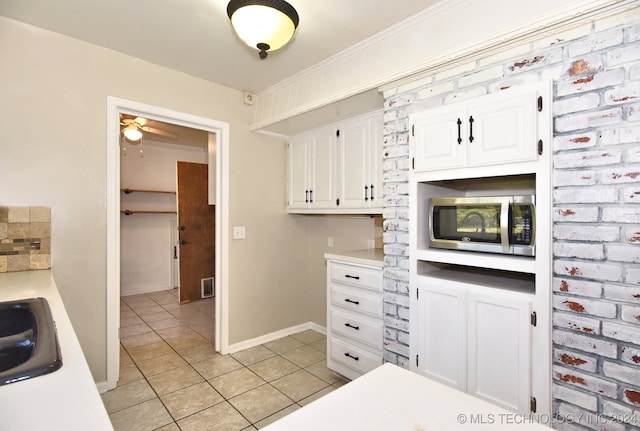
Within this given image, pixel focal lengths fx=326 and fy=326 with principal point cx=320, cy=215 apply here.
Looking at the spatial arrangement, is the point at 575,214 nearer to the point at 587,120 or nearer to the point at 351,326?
the point at 587,120

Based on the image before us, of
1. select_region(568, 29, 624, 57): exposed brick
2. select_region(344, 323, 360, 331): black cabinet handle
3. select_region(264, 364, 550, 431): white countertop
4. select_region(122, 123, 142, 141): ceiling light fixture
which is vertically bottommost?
select_region(344, 323, 360, 331): black cabinet handle

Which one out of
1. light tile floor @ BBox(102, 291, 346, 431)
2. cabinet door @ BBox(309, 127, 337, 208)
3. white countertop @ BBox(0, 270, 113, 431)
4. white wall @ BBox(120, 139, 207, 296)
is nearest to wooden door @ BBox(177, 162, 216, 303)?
white wall @ BBox(120, 139, 207, 296)

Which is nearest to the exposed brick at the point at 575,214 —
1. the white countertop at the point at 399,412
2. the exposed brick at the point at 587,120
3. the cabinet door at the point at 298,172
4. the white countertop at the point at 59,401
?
the exposed brick at the point at 587,120

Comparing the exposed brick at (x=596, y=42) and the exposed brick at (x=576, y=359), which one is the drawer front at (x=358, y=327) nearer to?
the exposed brick at (x=576, y=359)

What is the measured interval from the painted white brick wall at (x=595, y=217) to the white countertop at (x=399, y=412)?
95 cm

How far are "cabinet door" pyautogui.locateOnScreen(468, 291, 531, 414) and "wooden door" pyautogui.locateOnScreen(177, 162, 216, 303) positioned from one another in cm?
417

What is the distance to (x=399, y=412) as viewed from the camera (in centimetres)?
73

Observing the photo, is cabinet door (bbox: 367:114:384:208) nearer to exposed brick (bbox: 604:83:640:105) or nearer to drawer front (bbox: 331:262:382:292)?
drawer front (bbox: 331:262:382:292)

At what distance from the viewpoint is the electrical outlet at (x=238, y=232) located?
3.13 m

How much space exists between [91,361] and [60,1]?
2330mm

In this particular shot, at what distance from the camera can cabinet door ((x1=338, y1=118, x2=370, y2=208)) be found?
9.05 feet

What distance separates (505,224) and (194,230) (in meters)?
4.35

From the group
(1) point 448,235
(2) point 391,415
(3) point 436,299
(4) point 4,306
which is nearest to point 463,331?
(3) point 436,299

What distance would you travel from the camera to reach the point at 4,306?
130 cm
